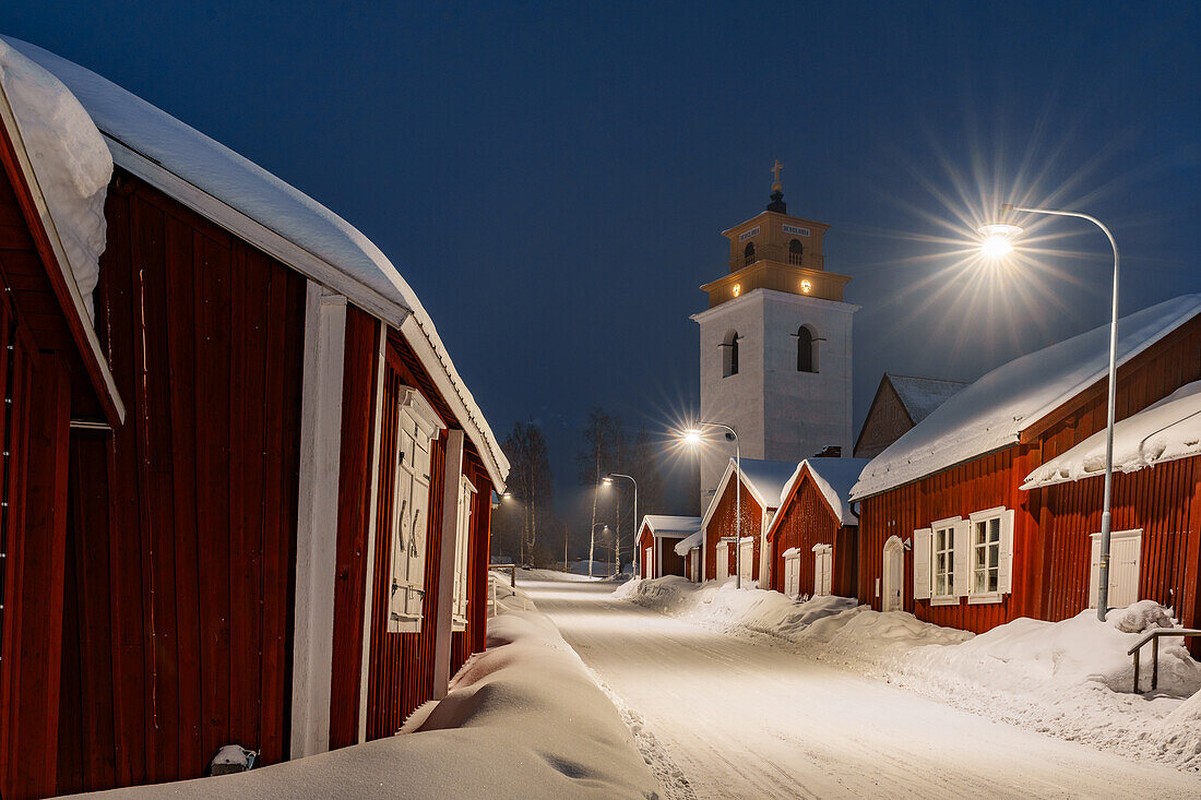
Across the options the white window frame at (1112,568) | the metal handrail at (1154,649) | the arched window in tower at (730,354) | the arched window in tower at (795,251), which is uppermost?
the arched window in tower at (795,251)

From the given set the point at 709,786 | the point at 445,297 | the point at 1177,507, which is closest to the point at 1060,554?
the point at 1177,507

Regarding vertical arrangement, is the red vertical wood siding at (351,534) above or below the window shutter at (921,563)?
above

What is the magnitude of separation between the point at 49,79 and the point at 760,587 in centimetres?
2848

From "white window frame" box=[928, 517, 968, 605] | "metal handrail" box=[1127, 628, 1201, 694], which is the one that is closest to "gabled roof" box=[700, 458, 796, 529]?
"white window frame" box=[928, 517, 968, 605]

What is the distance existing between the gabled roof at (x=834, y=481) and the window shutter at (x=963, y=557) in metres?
Result: 7.01

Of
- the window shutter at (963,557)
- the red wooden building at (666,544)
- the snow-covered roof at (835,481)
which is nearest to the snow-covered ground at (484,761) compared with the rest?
the window shutter at (963,557)

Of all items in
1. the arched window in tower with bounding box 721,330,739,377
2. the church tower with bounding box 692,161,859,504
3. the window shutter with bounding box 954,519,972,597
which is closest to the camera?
the window shutter with bounding box 954,519,972,597

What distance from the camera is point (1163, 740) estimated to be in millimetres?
9102

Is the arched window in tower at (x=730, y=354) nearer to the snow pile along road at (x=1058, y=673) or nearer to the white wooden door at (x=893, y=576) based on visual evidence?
the white wooden door at (x=893, y=576)

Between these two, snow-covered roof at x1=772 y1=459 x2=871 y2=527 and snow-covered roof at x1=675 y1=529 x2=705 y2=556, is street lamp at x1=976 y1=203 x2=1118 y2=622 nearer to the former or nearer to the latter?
snow-covered roof at x1=772 y1=459 x2=871 y2=527

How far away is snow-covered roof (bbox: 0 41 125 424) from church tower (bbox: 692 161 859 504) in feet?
160

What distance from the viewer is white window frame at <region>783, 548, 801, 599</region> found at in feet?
92.3

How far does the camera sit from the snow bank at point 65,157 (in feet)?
14.9

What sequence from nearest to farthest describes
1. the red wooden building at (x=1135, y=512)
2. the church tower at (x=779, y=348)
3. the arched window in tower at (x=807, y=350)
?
the red wooden building at (x=1135, y=512)
the church tower at (x=779, y=348)
the arched window in tower at (x=807, y=350)
